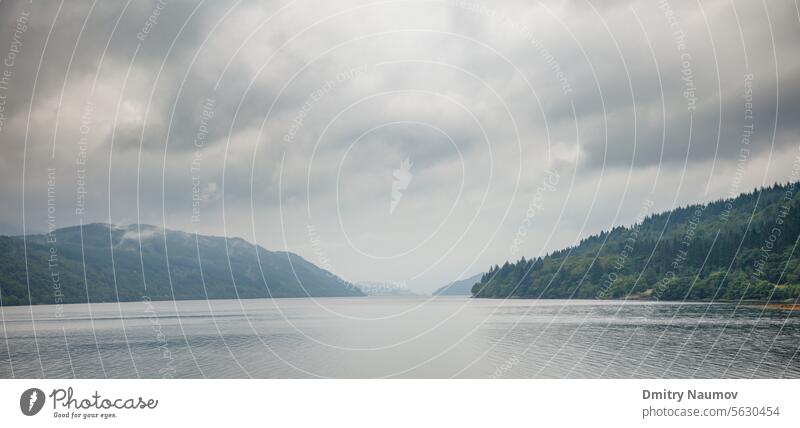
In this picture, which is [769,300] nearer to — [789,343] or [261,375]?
[789,343]

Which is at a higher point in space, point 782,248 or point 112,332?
point 782,248

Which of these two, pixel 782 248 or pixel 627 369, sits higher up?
pixel 782 248
